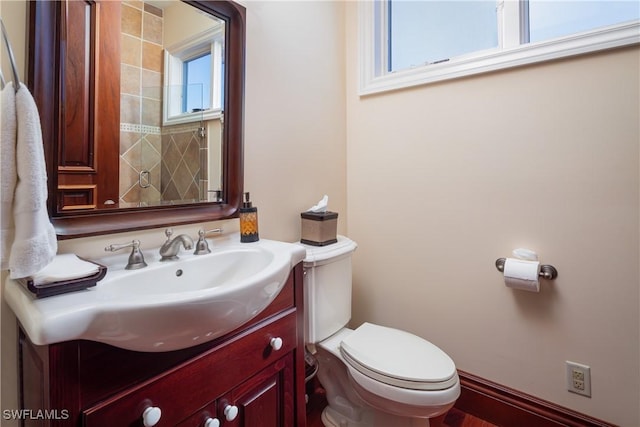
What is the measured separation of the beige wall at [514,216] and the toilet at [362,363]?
1.16 ft

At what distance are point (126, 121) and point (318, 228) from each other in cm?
80

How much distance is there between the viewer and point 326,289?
52.1 inches

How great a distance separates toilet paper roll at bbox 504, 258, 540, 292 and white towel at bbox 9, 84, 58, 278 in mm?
1463

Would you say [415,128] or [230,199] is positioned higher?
[415,128]

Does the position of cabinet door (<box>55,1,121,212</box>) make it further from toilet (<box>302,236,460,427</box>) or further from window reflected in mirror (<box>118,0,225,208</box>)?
toilet (<box>302,236,460,427</box>)

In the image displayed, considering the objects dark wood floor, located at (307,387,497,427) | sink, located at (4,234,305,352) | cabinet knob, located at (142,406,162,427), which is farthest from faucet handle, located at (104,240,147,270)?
dark wood floor, located at (307,387,497,427)

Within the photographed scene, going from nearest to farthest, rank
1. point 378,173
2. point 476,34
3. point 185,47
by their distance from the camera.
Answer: point 185,47, point 476,34, point 378,173

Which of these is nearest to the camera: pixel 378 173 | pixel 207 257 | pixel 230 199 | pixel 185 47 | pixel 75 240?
pixel 75 240

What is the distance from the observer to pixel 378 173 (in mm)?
1762

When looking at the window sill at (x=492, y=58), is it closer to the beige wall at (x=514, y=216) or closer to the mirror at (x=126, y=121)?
the beige wall at (x=514, y=216)

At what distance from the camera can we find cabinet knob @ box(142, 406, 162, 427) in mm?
619

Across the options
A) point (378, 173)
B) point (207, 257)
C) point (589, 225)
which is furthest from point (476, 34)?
point (207, 257)

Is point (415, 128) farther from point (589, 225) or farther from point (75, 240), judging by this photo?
point (75, 240)

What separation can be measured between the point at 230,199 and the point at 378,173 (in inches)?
33.8
